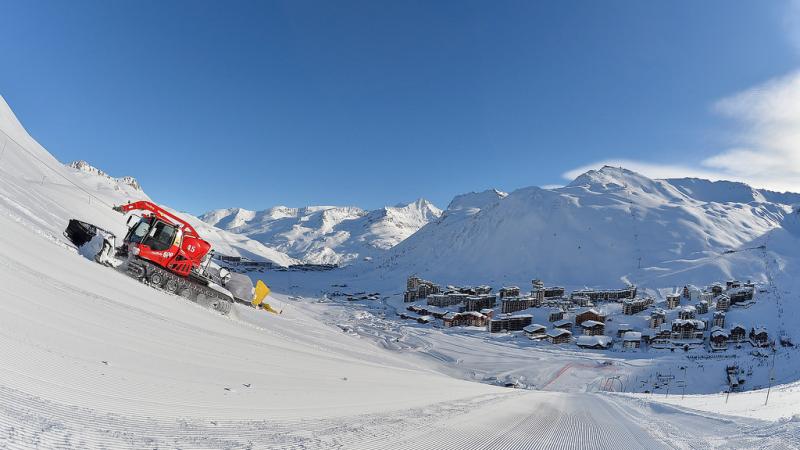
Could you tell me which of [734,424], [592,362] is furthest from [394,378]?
[592,362]

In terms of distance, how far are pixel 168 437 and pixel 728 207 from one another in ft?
712

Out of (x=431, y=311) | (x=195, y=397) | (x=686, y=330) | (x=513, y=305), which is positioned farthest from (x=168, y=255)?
(x=686, y=330)

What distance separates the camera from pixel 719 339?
Result: 5881cm

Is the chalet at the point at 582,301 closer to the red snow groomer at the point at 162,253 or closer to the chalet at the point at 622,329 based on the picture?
the chalet at the point at 622,329

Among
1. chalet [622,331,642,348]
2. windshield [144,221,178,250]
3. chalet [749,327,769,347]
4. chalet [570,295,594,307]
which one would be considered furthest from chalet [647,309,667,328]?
windshield [144,221,178,250]

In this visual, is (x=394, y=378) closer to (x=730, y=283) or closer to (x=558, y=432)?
(x=558, y=432)

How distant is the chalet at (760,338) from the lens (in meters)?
58.3

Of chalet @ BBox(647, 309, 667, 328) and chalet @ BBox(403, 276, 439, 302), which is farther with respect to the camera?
chalet @ BBox(403, 276, 439, 302)

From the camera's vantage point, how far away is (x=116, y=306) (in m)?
10.4

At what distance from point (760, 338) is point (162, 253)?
249ft

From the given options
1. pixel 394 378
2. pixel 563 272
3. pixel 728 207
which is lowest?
pixel 394 378

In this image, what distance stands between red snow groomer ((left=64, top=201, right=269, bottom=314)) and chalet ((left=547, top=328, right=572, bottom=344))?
5182cm

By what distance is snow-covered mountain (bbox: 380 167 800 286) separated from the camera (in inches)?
4769

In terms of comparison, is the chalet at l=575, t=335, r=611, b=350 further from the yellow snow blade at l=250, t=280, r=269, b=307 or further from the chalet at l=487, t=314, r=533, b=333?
the yellow snow blade at l=250, t=280, r=269, b=307
